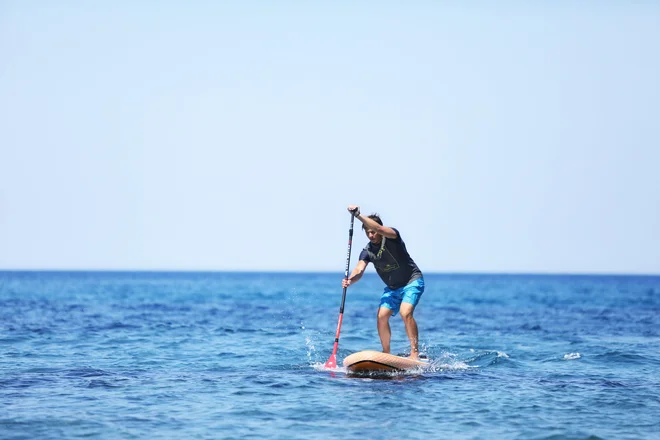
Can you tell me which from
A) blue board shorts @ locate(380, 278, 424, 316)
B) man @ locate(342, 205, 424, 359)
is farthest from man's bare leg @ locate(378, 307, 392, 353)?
blue board shorts @ locate(380, 278, 424, 316)

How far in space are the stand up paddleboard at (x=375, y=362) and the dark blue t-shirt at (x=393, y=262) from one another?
1285 mm

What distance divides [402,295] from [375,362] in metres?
1.32

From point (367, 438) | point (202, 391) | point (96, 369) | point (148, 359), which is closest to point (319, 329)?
point (148, 359)

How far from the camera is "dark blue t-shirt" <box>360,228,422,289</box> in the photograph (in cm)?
1387

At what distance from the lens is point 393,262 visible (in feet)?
45.7

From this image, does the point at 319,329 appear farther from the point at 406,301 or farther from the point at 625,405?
the point at 625,405

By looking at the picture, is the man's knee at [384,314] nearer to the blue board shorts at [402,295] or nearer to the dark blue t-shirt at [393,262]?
the blue board shorts at [402,295]

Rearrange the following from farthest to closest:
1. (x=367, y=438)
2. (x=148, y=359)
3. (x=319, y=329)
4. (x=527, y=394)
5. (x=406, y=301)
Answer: (x=319, y=329)
(x=148, y=359)
(x=406, y=301)
(x=527, y=394)
(x=367, y=438)

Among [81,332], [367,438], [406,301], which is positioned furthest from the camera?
[81,332]

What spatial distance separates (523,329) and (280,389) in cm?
1618

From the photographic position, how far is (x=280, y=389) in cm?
1253

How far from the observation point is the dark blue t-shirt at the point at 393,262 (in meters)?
13.9

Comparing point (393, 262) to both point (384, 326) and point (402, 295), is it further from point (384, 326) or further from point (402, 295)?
point (384, 326)

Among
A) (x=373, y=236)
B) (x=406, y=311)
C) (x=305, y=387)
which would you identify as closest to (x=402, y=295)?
(x=406, y=311)
